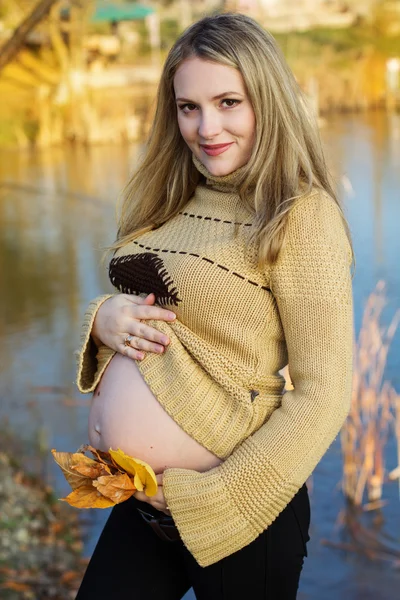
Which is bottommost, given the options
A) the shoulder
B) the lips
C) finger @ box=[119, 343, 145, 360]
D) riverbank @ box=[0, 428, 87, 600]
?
riverbank @ box=[0, 428, 87, 600]

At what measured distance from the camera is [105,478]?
1.48 m

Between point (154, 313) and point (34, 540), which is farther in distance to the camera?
point (34, 540)

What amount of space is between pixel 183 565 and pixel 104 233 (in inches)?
282

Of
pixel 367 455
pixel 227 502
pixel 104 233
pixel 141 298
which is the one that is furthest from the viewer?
pixel 104 233

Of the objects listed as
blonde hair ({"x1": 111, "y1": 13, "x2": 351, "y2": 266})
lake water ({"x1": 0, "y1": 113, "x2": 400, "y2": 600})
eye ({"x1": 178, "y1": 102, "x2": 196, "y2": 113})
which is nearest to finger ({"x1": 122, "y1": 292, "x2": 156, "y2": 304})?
blonde hair ({"x1": 111, "y1": 13, "x2": 351, "y2": 266})

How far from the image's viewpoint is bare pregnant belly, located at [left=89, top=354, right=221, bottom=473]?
154 centimetres

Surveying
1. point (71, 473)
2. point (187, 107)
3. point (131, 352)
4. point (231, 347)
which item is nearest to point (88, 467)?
point (71, 473)

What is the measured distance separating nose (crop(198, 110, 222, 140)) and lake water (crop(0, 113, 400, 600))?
405 mm

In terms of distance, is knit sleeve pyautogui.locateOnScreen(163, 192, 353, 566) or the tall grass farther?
the tall grass

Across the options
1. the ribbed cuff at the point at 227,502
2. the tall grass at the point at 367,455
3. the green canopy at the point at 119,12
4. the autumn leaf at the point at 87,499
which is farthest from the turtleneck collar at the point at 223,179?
the green canopy at the point at 119,12

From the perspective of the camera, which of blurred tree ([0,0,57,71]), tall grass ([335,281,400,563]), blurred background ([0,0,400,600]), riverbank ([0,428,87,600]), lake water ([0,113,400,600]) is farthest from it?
lake water ([0,113,400,600])

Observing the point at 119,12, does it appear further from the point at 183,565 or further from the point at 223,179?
the point at 183,565

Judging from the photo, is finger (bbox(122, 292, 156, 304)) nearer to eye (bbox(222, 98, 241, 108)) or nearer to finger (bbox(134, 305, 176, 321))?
finger (bbox(134, 305, 176, 321))

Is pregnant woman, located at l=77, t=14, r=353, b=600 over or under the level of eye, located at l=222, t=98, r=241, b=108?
under
